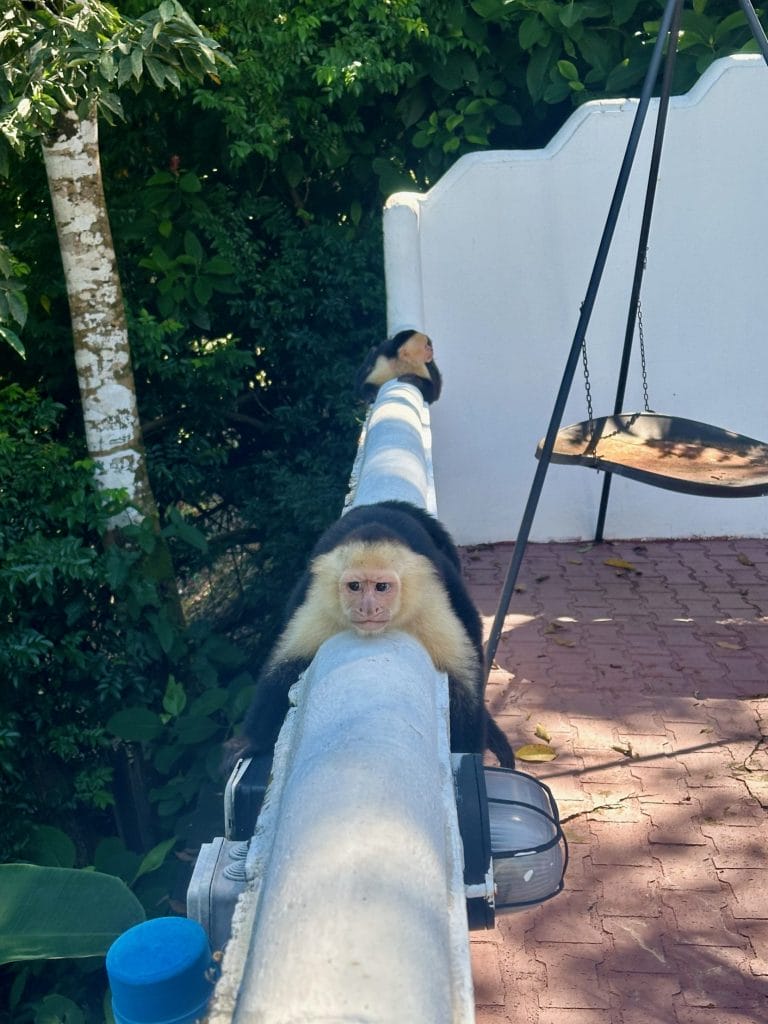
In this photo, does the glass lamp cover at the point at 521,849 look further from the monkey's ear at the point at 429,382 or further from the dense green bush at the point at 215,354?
the monkey's ear at the point at 429,382

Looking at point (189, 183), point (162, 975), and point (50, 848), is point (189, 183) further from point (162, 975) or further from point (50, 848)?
point (162, 975)

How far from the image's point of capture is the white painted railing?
944mm

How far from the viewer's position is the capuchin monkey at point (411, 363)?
5.61m

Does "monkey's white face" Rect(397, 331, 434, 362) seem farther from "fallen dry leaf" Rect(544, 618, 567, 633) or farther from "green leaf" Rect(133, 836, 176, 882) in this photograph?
"green leaf" Rect(133, 836, 176, 882)

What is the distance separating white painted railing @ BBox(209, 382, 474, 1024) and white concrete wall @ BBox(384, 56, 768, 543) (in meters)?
4.56

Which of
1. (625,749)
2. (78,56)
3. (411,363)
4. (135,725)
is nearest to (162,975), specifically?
(625,749)

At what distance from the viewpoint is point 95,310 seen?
507 cm

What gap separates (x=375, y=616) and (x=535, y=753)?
1799 millimetres

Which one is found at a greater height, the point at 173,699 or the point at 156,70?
the point at 156,70

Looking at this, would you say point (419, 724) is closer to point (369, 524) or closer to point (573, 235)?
point (369, 524)

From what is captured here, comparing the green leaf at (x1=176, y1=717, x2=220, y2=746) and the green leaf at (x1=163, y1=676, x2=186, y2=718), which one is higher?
the green leaf at (x1=163, y1=676, x2=186, y2=718)

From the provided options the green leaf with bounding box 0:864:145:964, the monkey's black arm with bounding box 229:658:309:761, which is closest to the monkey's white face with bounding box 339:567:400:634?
the monkey's black arm with bounding box 229:658:309:761

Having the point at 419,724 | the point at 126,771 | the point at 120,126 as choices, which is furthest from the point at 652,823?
the point at 120,126

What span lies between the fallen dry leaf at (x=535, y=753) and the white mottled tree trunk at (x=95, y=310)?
248 centimetres
